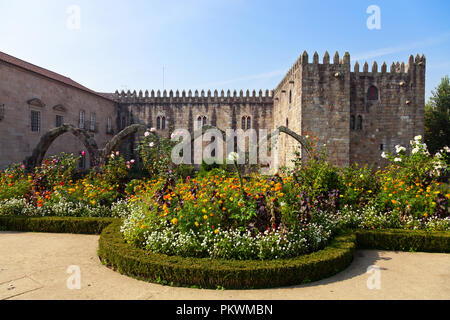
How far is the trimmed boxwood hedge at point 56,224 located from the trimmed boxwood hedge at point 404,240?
19.9 ft

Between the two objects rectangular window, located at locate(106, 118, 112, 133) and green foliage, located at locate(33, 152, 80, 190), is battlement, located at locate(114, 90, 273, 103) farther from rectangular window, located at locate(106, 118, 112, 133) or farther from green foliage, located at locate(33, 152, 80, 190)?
green foliage, located at locate(33, 152, 80, 190)

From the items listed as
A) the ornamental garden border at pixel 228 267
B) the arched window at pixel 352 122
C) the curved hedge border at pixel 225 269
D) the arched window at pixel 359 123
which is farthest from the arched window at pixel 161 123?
the curved hedge border at pixel 225 269

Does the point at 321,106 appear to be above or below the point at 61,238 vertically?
above

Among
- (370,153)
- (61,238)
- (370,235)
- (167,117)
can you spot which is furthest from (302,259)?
(167,117)

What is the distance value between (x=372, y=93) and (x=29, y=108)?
21.1m

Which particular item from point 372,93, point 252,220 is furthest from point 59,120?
point 372,93

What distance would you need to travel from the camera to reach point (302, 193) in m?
5.76

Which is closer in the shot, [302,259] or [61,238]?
[302,259]

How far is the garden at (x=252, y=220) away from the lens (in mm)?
4395

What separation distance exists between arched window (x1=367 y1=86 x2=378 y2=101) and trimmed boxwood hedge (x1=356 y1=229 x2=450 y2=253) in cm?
1383

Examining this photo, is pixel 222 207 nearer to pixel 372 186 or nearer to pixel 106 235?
pixel 106 235

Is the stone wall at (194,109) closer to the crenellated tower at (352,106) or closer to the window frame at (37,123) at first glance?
the crenellated tower at (352,106)

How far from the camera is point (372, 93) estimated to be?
17.9 meters
